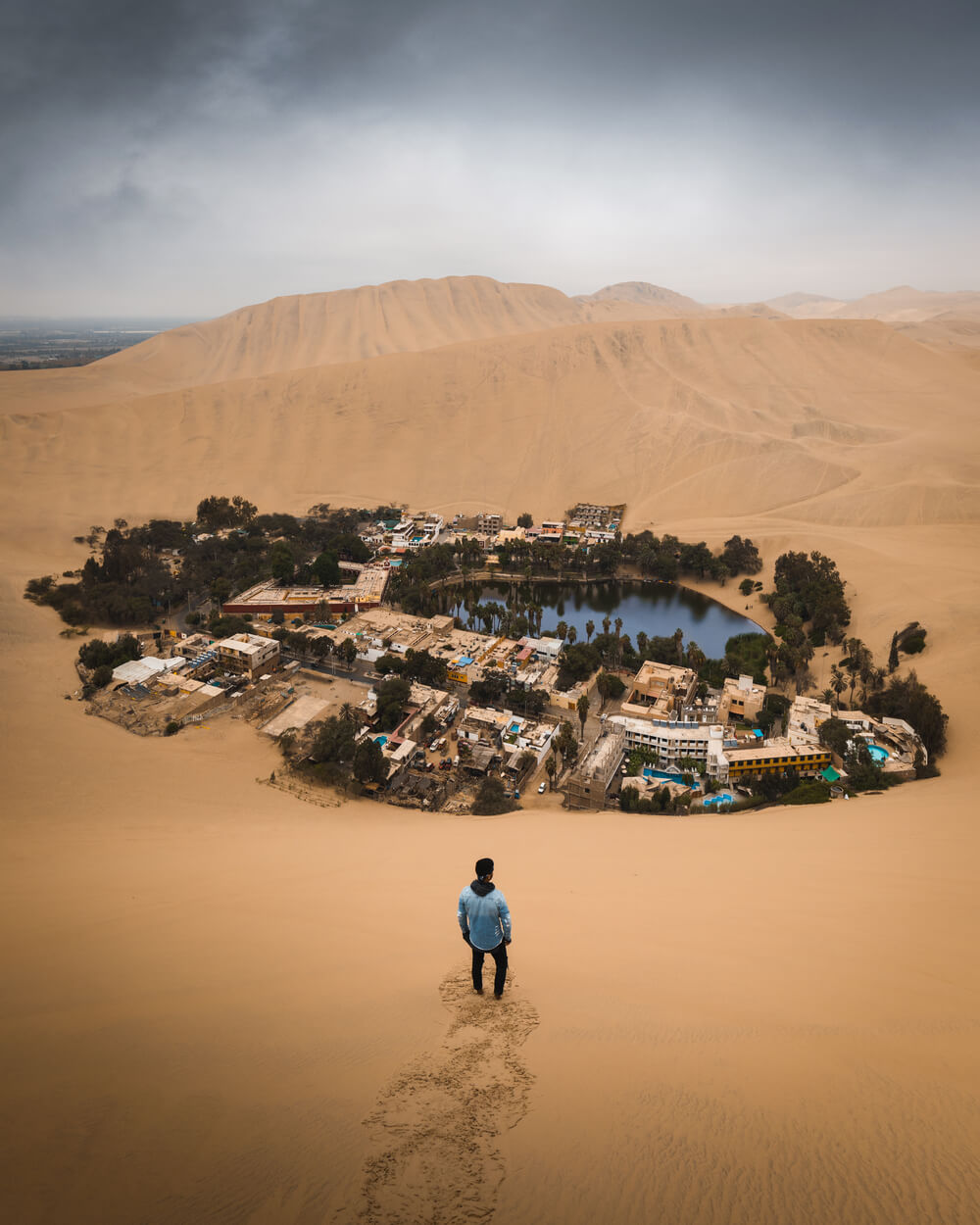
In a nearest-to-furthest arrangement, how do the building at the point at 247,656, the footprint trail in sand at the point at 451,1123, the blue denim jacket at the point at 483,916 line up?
the footprint trail in sand at the point at 451,1123 → the blue denim jacket at the point at 483,916 → the building at the point at 247,656

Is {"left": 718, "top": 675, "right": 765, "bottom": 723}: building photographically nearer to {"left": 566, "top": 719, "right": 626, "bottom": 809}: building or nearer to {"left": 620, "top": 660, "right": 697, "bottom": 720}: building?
{"left": 620, "top": 660, "right": 697, "bottom": 720}: building

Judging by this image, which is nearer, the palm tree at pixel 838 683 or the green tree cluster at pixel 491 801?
the green tree cluster at pixel 491 801

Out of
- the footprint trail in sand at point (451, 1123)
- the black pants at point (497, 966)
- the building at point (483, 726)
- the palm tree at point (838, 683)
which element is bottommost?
the building at point (483, 726)

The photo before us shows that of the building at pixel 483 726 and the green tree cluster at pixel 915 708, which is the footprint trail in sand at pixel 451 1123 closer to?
the building at pixel 483 726

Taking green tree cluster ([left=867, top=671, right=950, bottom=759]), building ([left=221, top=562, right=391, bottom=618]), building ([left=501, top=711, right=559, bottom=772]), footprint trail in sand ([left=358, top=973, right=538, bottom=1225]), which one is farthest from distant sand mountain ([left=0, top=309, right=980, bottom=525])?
footprint trail in sand ([left=358, top=973, right=538, bottom=1225])

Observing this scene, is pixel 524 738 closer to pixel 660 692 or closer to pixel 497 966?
pixel 660 692

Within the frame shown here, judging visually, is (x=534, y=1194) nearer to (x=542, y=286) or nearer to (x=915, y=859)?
(x=915, y=859)

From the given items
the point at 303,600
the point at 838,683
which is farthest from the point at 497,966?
the point at 303,600

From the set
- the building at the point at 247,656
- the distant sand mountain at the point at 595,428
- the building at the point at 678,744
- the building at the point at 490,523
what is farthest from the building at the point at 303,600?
the distant sand mountain at the point at 595,428
